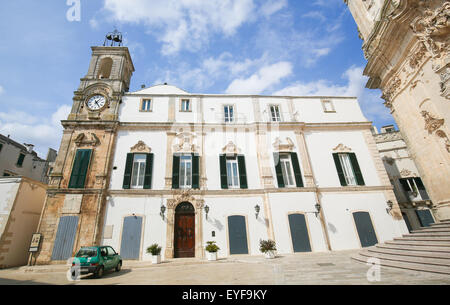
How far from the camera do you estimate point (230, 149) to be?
1462 cm

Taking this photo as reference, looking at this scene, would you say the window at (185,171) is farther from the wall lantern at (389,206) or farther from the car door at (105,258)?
the wall lantern at (389,206)

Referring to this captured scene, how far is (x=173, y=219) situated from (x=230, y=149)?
6.17 meters

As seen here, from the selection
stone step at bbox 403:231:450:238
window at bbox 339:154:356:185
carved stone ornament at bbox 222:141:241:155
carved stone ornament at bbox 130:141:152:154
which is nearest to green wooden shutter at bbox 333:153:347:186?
window at bbox 339:154:356:185

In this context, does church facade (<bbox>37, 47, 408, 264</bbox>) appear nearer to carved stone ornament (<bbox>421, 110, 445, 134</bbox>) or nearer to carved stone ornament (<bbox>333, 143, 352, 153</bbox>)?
carved stone ornament (<bbox>333, 143, 352, 153</bbox>)

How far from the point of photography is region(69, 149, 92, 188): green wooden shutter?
504 inches

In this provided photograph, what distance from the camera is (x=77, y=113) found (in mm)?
14812

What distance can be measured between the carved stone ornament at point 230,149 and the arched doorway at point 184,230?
14.9 ft

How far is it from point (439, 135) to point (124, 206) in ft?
52.2

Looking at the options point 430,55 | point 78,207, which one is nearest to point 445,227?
point 430,55

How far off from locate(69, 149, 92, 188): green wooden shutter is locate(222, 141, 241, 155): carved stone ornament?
938 centimetres

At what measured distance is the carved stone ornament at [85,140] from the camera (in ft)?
45.3

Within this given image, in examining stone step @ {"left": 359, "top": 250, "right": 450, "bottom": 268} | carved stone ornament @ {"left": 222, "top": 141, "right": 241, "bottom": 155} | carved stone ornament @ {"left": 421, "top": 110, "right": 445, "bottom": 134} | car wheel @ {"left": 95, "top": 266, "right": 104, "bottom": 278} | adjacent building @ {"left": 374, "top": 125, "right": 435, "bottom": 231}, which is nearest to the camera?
stone step @ {"left": 359, "top": 250, "right": 450, "bottom": 268}

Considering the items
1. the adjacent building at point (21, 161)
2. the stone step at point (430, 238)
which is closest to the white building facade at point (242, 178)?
the stone step at point (430, 238)

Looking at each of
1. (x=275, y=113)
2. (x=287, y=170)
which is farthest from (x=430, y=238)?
(x=275, y=113)
